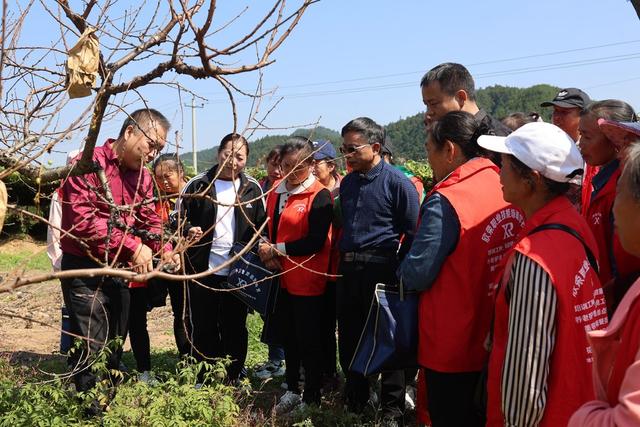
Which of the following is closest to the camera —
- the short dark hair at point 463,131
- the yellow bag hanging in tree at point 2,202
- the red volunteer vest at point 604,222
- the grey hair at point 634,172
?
the grey hair at point 634,172

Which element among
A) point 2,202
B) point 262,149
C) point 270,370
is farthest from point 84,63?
point 270,370

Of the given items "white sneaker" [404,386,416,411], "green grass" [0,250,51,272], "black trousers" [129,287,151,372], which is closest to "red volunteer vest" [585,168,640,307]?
"white sneaker" [404,386,416,411]

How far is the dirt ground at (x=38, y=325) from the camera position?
695 cm

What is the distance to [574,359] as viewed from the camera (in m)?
2.19

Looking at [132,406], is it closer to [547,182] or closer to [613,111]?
[547,182]

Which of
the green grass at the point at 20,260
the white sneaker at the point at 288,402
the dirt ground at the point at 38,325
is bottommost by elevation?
the white sneaker at the point at 288,402

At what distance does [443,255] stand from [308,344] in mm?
1840

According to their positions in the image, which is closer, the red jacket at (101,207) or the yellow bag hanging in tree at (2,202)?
the yellow bag hanging in tree at (2,202)

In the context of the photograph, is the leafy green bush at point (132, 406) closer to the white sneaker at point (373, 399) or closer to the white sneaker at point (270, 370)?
the white sneaker at point (373, 399)

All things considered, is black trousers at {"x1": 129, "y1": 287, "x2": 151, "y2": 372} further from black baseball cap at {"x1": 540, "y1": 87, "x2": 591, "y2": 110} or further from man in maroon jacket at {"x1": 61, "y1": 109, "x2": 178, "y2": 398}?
black baseball cap at {"x1": 540, "y1": 87, "x2": 591, "y2": 110}

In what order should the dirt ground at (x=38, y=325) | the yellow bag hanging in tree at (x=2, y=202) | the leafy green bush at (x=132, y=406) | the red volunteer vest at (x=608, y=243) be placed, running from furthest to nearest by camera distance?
the dirt ground at (x=38, y=325) → the leafy green bush at (x=132, y=406) → the red volunteer vest at (x=608, y=243) → the yellow bag hanging in tree at (x=2, y=202)

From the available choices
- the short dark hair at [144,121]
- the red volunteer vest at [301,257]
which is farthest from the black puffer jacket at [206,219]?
the short dark hair at [144,121]

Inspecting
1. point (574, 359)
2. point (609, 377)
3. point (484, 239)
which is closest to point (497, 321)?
point (574, 359)

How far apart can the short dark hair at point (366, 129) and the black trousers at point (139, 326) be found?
2247 mm
